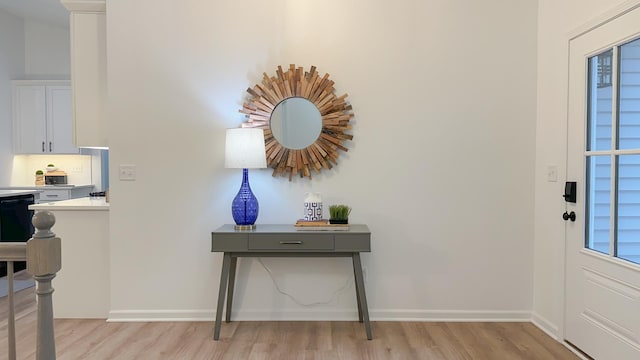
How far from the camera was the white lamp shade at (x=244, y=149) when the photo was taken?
113 inches

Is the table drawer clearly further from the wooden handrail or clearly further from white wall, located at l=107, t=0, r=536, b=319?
the wooden handrail

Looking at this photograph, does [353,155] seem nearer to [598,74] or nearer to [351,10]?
[351,10]

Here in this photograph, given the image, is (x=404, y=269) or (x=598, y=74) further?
(x=404, y=269)

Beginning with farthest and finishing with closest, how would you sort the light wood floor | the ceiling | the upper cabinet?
the ceiling, the upper cabinet, the light wood floor

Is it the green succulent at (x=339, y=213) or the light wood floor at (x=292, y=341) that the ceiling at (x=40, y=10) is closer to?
the light wood floor at (x=292, y=341)

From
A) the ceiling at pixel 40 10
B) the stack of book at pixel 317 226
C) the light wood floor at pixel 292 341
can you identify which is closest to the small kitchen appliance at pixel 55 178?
the ceiling at pixel 40 10

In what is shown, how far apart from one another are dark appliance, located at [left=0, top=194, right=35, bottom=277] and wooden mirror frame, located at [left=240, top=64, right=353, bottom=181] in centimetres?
319

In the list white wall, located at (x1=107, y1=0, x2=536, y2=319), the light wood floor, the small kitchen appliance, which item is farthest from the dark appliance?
white wall, located at (x1=107, y1=0, x2=536, y2=319)

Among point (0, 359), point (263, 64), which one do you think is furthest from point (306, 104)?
point (0, 359)

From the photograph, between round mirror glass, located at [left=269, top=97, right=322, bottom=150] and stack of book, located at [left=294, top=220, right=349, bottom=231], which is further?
round mirror glass, located at [left=269, top=97, right=322, bottom=150]

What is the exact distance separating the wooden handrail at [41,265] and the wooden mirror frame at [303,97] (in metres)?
1.99

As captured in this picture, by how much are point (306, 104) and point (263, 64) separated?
441mm

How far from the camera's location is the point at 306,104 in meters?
3.17

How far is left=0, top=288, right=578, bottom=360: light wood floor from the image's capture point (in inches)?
103
